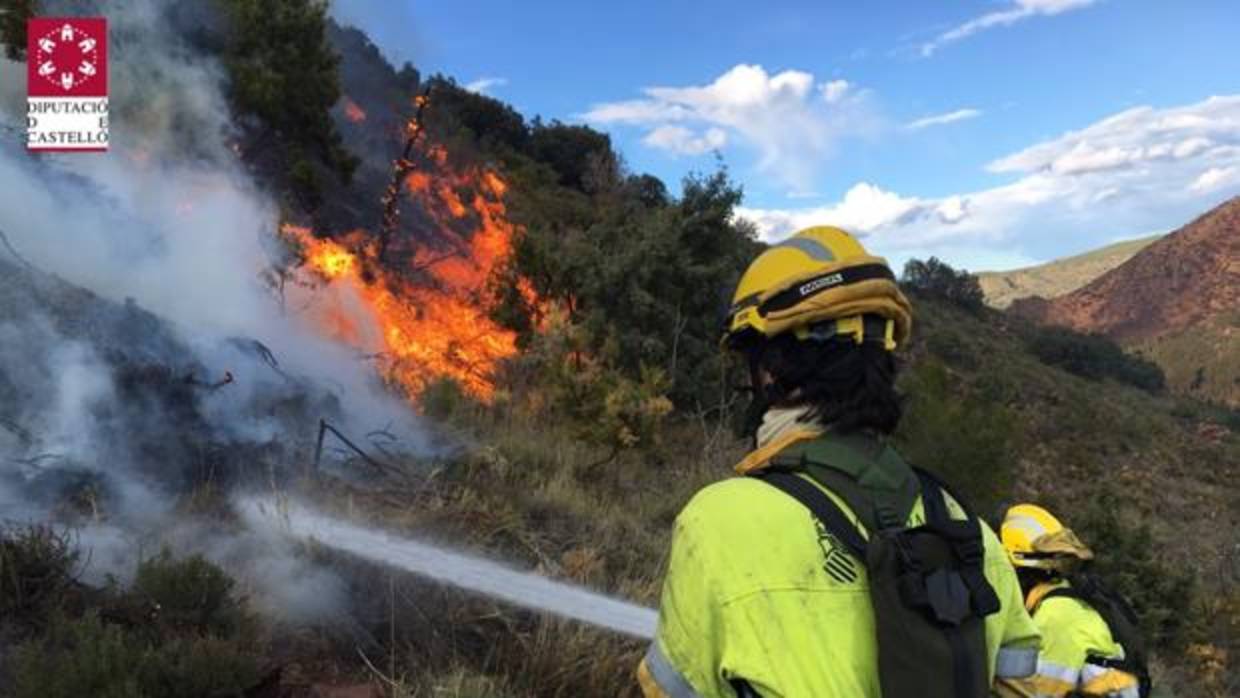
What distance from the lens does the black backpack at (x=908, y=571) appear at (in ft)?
5.26

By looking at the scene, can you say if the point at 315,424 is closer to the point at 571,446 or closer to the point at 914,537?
the point at 571,446

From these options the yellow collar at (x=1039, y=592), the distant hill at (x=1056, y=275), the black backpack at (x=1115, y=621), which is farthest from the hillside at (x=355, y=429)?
the distant hill at (x=1056, y=275)

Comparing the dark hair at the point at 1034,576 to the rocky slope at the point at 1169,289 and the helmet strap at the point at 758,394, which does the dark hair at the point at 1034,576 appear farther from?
the rocky slope at the point at 1169,289

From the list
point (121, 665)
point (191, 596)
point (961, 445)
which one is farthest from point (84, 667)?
point (961, 445)

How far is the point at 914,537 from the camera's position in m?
1.68

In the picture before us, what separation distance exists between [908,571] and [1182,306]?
379 feet

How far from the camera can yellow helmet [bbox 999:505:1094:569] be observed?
14.4ft

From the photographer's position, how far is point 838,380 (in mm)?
1812

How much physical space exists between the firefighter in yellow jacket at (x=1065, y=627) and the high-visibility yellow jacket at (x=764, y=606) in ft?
7.46

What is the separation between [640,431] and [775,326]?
8.34m

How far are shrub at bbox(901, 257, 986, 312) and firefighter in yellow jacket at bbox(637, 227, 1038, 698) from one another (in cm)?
5694

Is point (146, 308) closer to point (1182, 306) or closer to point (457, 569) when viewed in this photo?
point (457, 569)

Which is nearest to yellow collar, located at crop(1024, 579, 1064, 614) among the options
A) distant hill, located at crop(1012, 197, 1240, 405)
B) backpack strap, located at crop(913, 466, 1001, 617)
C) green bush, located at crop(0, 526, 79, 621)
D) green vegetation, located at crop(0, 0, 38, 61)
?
backpack strap, located at crop(913, 466, 1001, 617)

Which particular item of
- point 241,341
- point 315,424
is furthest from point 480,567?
point 241,341
